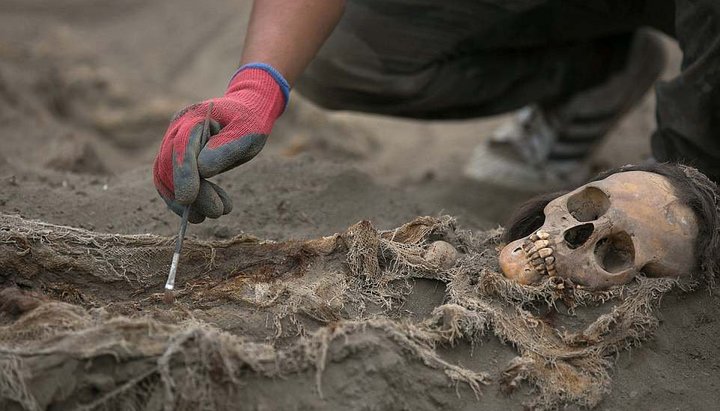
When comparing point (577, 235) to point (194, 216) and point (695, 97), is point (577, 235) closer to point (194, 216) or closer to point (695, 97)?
point (695, 97)

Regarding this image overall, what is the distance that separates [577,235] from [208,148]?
92cm

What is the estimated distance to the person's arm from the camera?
192 cm

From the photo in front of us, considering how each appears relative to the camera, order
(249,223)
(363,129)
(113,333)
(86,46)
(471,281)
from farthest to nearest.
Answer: (86,46), (363,129), (249,223), (471,281), (113,333)

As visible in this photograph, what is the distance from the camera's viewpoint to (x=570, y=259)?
1.97m

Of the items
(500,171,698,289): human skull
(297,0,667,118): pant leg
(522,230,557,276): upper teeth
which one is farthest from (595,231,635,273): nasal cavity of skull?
(297,0,667,118): pant leg

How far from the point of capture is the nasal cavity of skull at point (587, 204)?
2.04 meters

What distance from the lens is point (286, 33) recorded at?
2.27 m

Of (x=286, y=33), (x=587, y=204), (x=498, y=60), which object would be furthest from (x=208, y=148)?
(x=498, y=60)

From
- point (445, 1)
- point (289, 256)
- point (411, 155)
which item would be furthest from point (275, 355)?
point (411, 155)

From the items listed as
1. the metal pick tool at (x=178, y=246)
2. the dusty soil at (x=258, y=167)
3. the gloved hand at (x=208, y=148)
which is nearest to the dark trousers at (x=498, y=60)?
the dusty soil at (x=258, y=167)

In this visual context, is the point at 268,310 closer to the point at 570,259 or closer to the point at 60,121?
the point at 570,259

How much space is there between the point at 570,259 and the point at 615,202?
0.17 m

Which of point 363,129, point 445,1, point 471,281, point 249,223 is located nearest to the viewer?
point 471,281

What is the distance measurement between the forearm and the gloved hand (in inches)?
5.6
